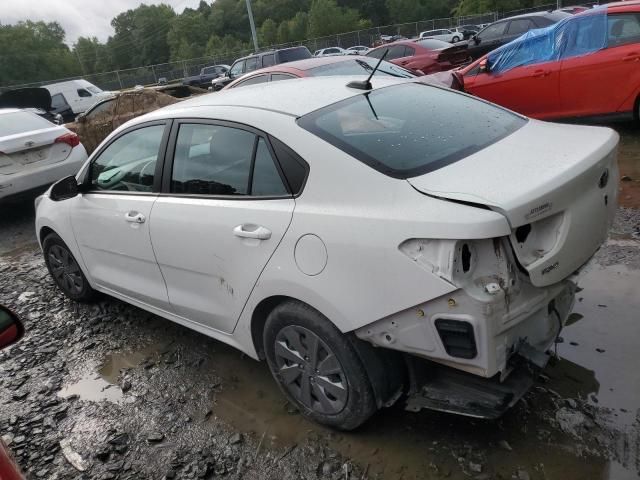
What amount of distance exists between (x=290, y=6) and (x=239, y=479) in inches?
3921

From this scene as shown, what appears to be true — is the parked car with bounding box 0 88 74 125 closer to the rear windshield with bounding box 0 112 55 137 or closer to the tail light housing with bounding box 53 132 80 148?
the rear windshield with bounding box 0 112 55 137

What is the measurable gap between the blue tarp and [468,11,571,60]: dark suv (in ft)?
18.8

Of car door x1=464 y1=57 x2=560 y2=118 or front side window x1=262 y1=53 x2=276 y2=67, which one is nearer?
car door x1=464 y1=57 x2=560 y2=118

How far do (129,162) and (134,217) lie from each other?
0.49m

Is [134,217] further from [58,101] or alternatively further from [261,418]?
[58,101]

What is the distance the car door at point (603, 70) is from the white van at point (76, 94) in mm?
17735

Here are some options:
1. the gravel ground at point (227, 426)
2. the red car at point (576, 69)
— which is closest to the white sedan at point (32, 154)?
the gravel ground at point (227, 426)

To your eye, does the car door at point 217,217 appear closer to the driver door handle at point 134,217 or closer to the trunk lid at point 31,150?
the driver door handle at point 134,217

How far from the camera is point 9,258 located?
6602 mm

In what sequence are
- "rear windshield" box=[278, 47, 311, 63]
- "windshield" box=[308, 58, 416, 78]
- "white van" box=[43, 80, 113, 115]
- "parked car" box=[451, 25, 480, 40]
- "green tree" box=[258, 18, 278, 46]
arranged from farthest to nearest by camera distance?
1. "green tree" box=[258, 18, 278, 46]
2. "parked car" box=[451, 25, 480, 40]
3. "white van" box=[43, 80, 113, 115]
4. "rear windshield" box=[278, 47, 311, 63]
5. "windshield" box=[308, 58, 416, 78]

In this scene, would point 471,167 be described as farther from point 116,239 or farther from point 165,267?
point 116,239

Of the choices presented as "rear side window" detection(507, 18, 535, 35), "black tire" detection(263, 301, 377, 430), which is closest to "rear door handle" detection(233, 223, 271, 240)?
"black tire" detection(263, 301, 377, 430)

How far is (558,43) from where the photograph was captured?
710 cm

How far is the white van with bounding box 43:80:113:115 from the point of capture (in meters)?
20.2
